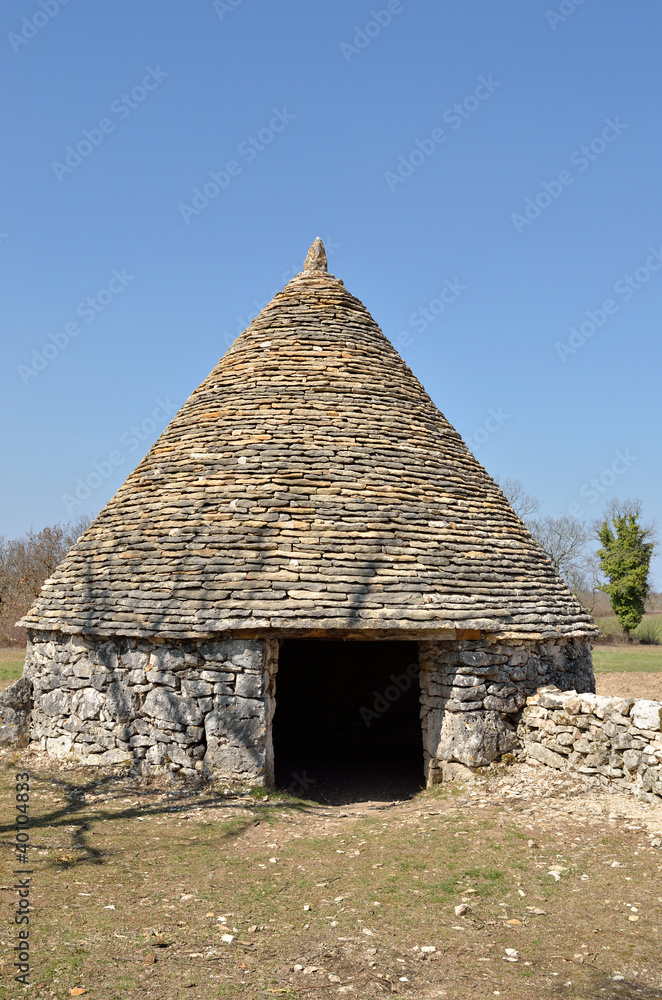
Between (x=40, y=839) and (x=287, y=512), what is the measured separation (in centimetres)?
401

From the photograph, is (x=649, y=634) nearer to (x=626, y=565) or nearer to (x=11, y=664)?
(x=626, y=565)

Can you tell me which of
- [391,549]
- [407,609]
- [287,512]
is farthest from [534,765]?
[287,512]

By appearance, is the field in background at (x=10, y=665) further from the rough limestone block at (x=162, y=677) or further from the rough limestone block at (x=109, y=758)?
the rough limestone block at (x=162, y=677)

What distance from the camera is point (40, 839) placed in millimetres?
5711

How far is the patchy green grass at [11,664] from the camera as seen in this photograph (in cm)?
1566

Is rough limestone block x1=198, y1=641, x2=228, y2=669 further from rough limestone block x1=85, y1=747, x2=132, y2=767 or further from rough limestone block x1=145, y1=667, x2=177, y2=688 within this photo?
rough limestone block x1=85, y1=747, x2=132, y2=767

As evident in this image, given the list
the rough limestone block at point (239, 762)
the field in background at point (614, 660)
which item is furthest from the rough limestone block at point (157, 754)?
the field in background at point (614, 660)

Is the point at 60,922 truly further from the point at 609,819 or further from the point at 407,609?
the point at 609,819

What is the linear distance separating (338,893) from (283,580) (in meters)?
3.10

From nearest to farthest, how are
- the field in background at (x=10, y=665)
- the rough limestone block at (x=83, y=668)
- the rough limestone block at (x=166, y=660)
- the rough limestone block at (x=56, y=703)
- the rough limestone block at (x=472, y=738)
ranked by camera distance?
1. the rough limestone block at (x=166, y=660)
2. the rough limestone block at (x=472, y=738)
3. the rough limestone block at (x=83, y=668)
4. the rough limestone block at (x=56, y=703)
5. the field in background at (x=10, y=665)

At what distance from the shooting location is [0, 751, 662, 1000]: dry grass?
3779 mm

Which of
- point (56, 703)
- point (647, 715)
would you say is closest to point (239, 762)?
point (56, 703)

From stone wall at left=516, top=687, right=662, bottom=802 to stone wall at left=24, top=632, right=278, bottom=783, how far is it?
2991 millimetres

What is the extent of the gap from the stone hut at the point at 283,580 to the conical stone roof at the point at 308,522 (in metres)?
0.03
